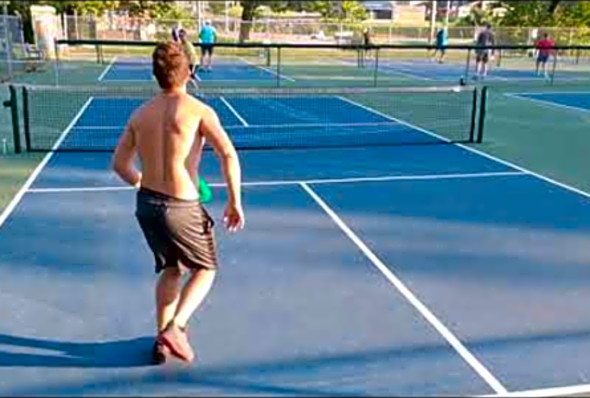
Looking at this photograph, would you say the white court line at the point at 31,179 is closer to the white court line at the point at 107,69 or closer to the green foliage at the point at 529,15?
the white court line at the point at 107,69

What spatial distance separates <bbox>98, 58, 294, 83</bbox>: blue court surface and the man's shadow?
59.4 ft

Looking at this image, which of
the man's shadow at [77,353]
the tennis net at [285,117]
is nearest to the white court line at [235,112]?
the tennis net at [285,117]

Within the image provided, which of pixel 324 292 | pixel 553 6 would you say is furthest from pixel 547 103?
pixel 553 6

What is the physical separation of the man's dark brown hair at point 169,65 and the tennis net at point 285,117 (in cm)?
662

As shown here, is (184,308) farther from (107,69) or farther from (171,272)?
(107,69)

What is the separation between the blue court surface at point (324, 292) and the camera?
158 inches

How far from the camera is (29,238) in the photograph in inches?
252

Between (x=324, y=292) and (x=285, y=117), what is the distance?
371 inches

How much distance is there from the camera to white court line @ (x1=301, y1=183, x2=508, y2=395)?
13.1ft

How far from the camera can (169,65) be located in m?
3.63

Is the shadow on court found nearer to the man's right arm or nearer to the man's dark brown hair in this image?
the man's right arm

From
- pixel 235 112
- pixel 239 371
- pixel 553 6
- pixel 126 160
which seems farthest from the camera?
pixel 553 6

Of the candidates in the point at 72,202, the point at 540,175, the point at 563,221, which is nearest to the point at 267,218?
the point at 72,202

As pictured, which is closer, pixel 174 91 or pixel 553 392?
pixel 174 91
